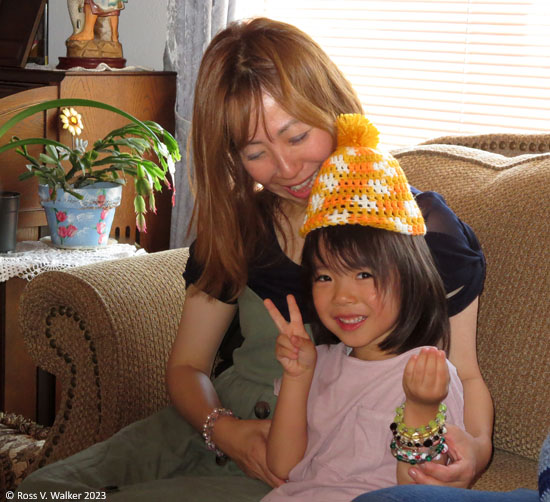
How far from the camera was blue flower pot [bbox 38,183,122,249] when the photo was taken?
7.45 feet

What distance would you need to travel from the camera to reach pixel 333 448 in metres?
1.14

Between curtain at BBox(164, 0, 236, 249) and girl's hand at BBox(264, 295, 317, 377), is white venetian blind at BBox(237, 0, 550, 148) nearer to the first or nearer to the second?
curtain at BBox(164, 0, 236, 249)

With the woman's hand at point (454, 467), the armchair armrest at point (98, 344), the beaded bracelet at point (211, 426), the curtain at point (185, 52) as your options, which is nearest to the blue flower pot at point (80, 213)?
the curtain at point (185, 52)

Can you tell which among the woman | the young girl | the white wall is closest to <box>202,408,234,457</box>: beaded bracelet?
the woman

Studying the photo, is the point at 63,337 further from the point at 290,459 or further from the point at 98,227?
the point at 98,227

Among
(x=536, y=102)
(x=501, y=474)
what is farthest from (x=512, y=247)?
(x=536, y=102)

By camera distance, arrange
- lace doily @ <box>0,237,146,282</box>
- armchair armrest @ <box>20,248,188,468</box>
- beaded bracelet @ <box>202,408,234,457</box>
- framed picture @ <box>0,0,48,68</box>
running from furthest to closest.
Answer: framed picture @ <box>0,0,48,68</box> < lace doily @ <box>0,237,146,282</box> < armchair armrest @ <box>20,248,188,468</box> < beaded bracelet @ <box>202,408,234,457</box>

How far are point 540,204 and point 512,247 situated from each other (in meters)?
0.09

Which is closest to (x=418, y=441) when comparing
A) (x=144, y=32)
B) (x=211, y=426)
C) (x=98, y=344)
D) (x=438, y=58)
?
(x=211, y=426)

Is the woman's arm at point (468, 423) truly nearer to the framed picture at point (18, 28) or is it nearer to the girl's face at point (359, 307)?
the girl's face at point (359, 307)

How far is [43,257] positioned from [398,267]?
4.57ft

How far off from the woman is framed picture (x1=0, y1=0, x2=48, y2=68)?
1.45 metres

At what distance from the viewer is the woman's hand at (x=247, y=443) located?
4.05ft

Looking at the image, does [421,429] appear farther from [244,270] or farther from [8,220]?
[8,220]
